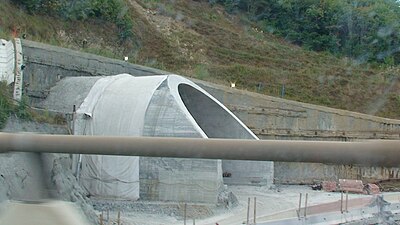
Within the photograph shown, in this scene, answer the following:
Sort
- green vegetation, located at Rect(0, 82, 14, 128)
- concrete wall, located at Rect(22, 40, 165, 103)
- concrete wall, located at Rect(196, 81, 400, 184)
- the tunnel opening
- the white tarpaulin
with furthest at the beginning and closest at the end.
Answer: concrete wall, located at Rect(196, 81, 400, 184) → concrete wall, located at Rect(22, 40, 165, 103) → the tunnel opening → the white tarpaulin → green vegetation, located at Rect(0, 82, 14, 128)

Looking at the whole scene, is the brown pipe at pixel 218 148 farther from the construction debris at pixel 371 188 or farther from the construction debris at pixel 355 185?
the construction debris at pixel 355 185

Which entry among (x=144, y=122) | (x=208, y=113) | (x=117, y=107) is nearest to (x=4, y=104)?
(x=117, y=107)

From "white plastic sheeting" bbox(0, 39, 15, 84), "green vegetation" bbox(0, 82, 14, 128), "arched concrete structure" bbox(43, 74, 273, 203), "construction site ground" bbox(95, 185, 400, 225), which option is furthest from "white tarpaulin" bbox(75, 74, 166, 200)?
"construction site ground" bbox(95, 185, 400, 225)

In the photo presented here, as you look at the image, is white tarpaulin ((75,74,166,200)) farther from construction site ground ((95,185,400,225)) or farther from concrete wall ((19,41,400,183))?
construction site ground ((95,185,400,225))

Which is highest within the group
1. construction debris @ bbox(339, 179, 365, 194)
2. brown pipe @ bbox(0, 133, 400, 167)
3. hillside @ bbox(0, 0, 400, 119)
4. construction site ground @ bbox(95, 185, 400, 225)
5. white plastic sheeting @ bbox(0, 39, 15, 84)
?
hillside @ bbox(0, 0, 400, 119)

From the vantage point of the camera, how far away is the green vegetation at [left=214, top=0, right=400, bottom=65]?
3256 centimetres

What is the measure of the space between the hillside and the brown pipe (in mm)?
20577

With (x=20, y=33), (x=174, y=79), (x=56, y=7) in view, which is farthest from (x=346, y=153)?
(x=56, y=7)

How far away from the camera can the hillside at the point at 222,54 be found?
25297mm

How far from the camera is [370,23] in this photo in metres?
32.6

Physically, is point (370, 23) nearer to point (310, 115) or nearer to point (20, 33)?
point (310, 115)

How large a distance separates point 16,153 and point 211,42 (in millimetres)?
32031

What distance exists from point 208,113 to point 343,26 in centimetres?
1771

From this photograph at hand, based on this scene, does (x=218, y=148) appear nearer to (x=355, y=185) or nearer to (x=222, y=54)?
(x=355, y=185)
